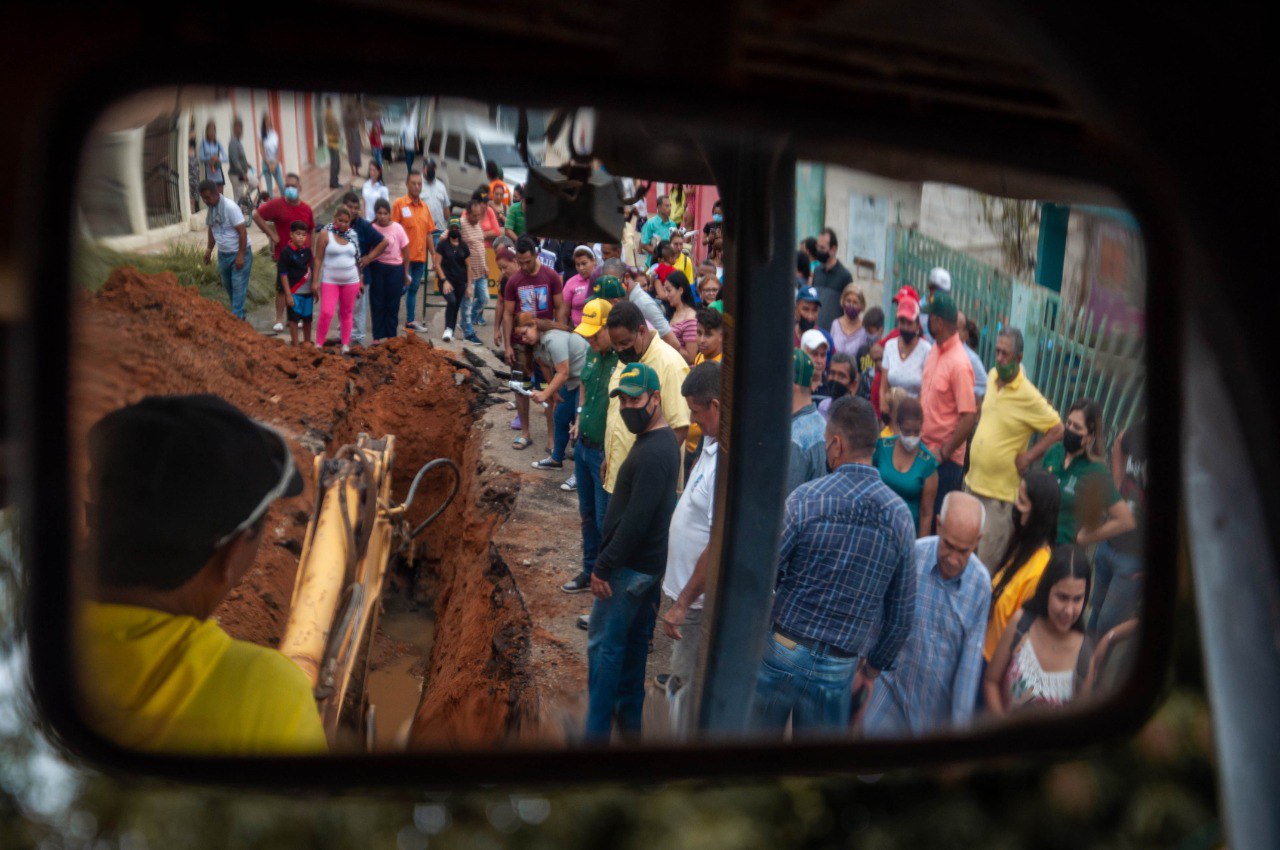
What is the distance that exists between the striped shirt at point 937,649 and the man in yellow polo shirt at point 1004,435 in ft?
0.18

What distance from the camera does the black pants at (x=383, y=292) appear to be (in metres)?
1.53

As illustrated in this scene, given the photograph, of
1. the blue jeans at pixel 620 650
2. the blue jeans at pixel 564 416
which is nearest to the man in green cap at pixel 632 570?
the blue jeans at pixel 620 650

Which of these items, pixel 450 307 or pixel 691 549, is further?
pixel 691 549

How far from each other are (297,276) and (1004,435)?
3.05 ft

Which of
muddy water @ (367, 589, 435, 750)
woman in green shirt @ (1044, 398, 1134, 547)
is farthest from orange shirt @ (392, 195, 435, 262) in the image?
woman in green shirt @ (1044, 398, 1134, 547)

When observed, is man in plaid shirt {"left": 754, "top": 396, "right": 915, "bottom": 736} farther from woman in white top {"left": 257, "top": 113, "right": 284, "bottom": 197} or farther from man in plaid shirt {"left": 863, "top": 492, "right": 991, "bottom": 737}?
woman in white top {"left": 257, "top": 113, "right": 284, "bottom": 197}

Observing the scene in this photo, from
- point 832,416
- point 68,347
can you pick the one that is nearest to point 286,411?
point 68,347

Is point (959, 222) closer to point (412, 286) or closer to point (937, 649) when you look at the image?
point (937, 649)

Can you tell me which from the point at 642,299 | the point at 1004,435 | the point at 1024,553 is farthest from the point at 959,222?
the point at 642,299

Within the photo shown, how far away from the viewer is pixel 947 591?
150cm

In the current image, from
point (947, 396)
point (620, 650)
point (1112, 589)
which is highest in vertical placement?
point (947, 396)

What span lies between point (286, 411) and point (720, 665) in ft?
2.83

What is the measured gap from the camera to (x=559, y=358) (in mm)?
2049

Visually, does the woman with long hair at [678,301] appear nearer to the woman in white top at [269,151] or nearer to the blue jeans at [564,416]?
the blue jeans at [564,416]
